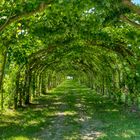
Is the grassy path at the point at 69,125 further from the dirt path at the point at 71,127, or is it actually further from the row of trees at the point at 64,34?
the row of trees at the point at 64,34

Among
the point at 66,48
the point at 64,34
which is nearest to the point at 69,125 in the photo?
the point at 64,34

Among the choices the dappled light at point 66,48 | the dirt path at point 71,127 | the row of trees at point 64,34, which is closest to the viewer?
the row of trees at point 64,34

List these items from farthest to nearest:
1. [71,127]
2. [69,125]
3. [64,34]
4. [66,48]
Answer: [66,48] < [64,34] < [69,125] < [71,127]

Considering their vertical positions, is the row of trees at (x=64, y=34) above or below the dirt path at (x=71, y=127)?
above

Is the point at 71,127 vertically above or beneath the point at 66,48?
beneath

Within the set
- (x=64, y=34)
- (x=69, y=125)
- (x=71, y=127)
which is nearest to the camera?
(x=71, y=127)

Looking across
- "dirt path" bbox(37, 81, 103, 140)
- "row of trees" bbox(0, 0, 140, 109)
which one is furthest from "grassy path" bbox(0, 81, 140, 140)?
"row of trees" bbox(0, 0, 140, 109)

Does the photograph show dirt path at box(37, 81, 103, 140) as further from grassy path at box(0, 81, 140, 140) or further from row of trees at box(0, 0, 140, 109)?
row of trees at box(0, 0, 140, 109)

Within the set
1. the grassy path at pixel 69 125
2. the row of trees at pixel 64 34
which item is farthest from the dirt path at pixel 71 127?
the row of trees at pixel 64 34

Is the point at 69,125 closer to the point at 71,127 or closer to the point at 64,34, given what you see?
the point at 71,127

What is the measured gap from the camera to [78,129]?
19.1 metres

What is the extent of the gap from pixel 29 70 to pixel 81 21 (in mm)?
16137

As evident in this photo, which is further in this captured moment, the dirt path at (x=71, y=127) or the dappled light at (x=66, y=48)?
the dirt path at (x=71, y=127)

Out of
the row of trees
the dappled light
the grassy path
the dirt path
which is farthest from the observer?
the grassy path
